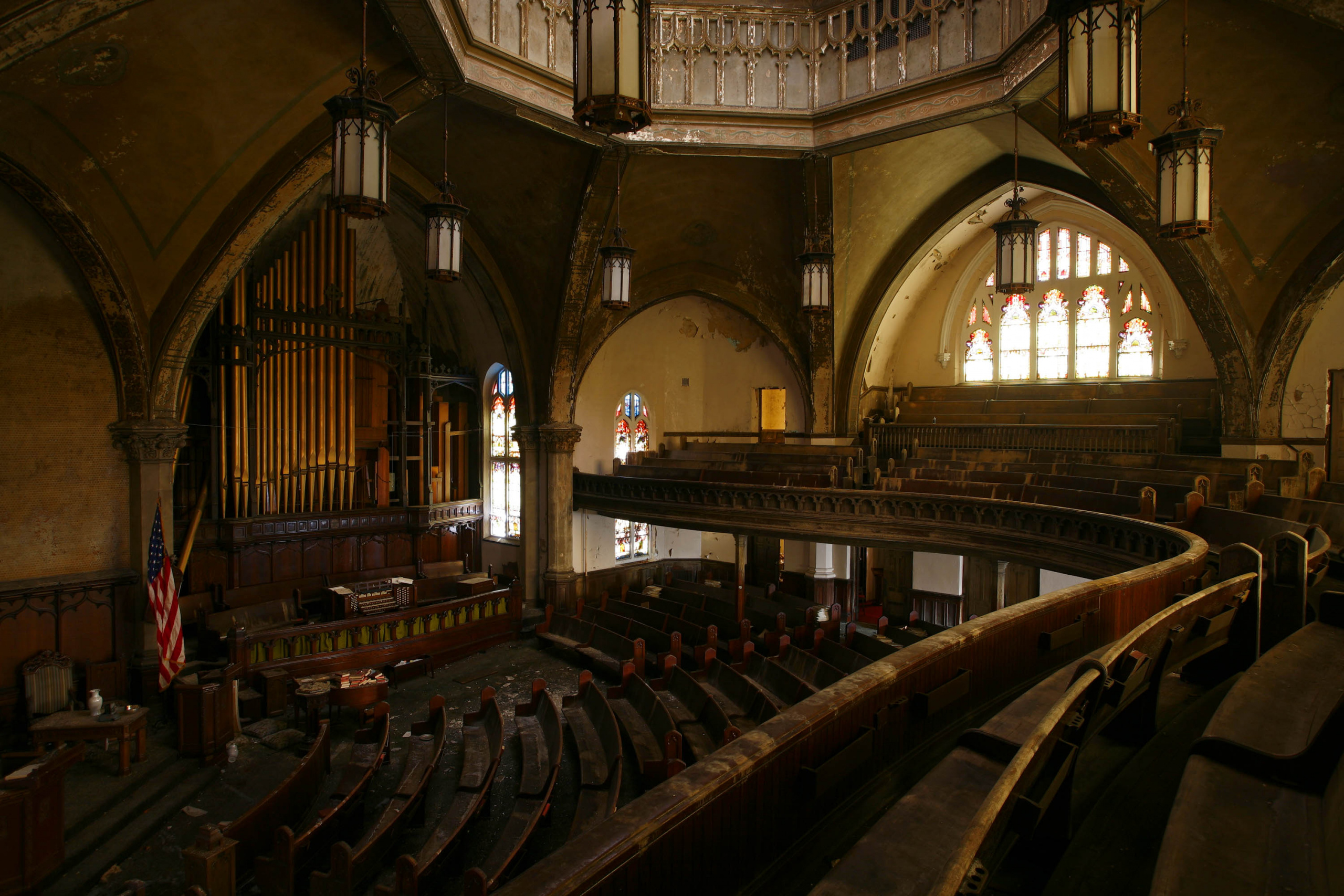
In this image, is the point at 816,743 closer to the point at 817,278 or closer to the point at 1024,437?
the point at 817,278

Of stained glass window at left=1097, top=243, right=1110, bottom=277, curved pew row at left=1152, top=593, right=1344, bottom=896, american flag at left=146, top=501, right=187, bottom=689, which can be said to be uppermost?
stained glass window at left=1097, top=243, right=1110, bottom=277

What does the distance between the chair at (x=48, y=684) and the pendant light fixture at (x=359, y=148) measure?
A: 7.13 meters

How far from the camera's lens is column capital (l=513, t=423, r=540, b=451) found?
14539 mm

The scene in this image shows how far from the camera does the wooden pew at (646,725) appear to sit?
5699 mm

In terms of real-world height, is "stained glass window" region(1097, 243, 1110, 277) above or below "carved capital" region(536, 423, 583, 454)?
above

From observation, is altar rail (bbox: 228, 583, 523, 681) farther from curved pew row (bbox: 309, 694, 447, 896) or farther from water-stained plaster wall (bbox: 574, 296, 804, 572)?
water-stained plaster wall (bbox: 574, 296, 804, 572)

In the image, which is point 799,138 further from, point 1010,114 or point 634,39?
point 634,39

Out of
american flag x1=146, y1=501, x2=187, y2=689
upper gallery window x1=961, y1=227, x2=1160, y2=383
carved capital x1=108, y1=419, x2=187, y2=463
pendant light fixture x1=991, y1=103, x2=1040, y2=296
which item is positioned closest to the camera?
pendant light fixture x1=991, y1=103, x2=1040, y2=296

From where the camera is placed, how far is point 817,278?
957 centimetres

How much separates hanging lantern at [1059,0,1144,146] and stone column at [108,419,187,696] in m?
10.0

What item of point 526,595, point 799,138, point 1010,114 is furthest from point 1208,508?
point 526,595

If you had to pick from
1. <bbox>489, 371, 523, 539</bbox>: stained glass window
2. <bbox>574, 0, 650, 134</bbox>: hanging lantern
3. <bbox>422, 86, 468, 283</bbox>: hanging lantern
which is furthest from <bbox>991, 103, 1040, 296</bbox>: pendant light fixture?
<bbox>489, 371, 523, 539</bbox>: stained glass window

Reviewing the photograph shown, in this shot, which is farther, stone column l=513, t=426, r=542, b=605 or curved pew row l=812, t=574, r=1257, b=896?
stone column l=513, t=426, r=542, b=605

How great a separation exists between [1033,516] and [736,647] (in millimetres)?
3865
